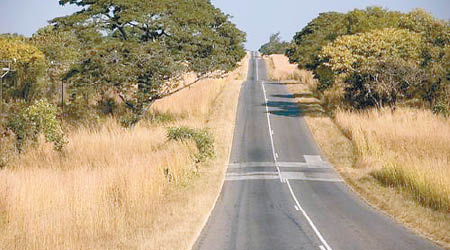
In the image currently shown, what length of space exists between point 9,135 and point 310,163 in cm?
1812

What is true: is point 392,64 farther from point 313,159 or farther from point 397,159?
point 397,159

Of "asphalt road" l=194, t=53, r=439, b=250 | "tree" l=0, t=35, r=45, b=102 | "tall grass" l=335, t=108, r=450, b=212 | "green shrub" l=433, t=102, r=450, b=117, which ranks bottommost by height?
"asphalt road" l=194, t=53, r=439, b=250

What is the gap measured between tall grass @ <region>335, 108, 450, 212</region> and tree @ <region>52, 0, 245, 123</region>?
1329 centimetres

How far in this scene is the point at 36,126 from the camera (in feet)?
96.9

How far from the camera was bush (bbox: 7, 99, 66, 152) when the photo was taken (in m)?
28.9

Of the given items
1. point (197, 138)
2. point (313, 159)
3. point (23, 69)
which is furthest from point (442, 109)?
point (23, 69)

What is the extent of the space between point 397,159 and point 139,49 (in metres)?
20.4

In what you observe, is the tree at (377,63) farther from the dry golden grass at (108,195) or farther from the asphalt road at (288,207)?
the dry golden grass at (108,195)

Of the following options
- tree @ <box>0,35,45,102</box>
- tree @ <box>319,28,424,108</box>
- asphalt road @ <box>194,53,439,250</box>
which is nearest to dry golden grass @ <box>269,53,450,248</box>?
asphalt road @ <box>194,53,439,250</box>

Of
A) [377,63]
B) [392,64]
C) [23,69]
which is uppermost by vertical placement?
[377,63]

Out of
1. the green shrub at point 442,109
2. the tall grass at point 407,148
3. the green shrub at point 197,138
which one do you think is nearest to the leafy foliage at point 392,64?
the green shrub at point 442,109

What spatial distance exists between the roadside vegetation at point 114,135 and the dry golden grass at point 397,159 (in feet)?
24.4

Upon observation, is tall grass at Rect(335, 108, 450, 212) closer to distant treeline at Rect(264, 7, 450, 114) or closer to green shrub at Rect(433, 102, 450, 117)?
green shrub at Rect(433, 102, 450, 117)

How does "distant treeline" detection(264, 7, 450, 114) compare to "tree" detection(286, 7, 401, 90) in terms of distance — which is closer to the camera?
"distant treeline" detection(264, 7, 450, 114)
